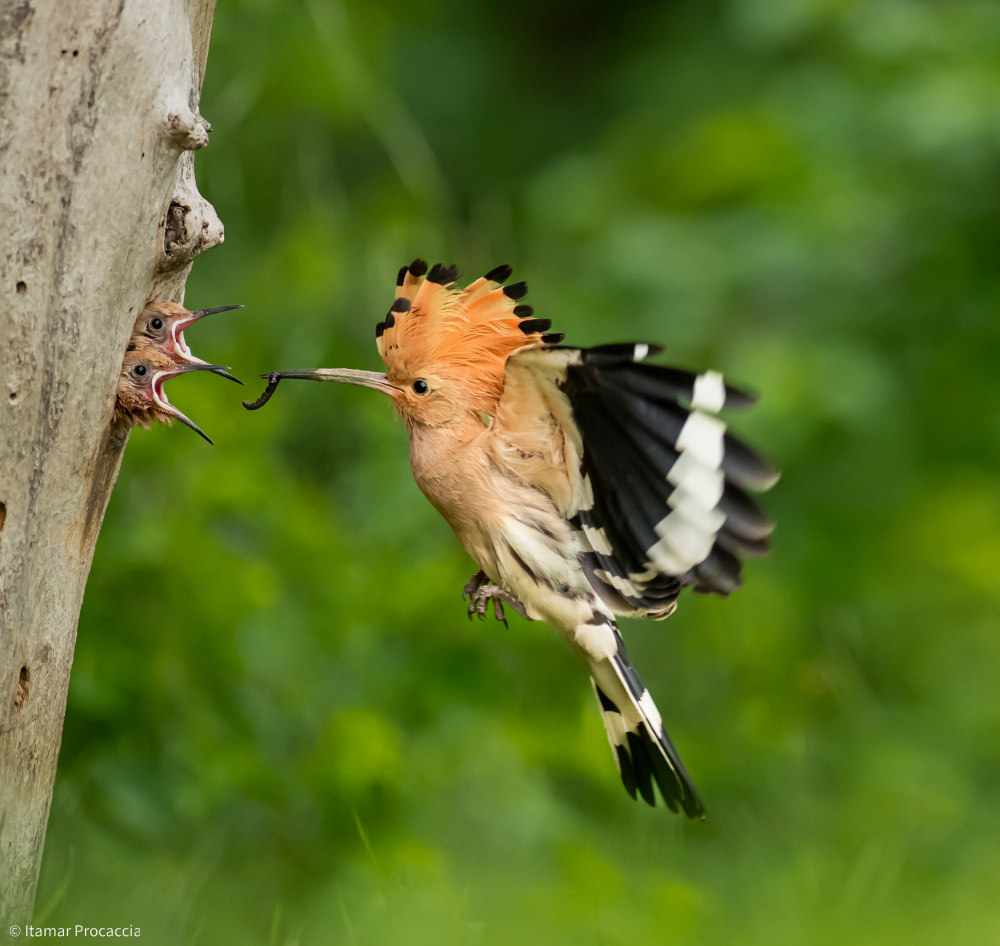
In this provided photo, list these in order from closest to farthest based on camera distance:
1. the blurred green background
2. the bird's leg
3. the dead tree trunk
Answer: the dead tree trunk < the bird's leg < the blurred green background

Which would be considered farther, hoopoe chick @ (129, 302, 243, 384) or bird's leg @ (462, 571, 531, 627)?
bird's leg @ (462, 571, 531, 627)

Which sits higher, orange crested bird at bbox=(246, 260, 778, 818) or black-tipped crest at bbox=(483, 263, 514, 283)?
black-tipped crest at bbox=(483, 263, 514, 283)

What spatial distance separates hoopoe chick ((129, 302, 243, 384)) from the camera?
1961 mm

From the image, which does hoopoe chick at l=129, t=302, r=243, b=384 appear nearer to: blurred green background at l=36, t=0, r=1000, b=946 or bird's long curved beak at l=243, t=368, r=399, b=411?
bird's long curved beak at l=243, t=368, r=399, b=411

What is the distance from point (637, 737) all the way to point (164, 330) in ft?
3.94

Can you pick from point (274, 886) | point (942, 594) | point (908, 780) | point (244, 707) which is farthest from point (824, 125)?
point (274, 886)

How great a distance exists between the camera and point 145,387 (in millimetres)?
1926

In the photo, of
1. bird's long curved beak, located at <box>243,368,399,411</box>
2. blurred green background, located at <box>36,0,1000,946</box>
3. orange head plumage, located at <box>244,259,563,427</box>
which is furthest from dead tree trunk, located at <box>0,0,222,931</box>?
blurred green background, located at <box>36,0,1000,946</box>

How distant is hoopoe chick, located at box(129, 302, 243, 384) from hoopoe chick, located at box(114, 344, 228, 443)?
0.01m

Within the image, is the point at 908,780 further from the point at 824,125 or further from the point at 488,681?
the point at 824,125

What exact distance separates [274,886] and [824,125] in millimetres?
3395

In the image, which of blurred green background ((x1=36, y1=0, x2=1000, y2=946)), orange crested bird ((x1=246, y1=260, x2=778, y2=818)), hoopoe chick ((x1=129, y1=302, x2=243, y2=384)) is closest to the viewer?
orange crested bird ((x1=246, y1=260, x2=778, y2=818))

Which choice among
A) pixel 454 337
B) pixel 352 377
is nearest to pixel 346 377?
pixel 352 377

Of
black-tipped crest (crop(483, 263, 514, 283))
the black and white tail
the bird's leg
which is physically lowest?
the black and white tail
